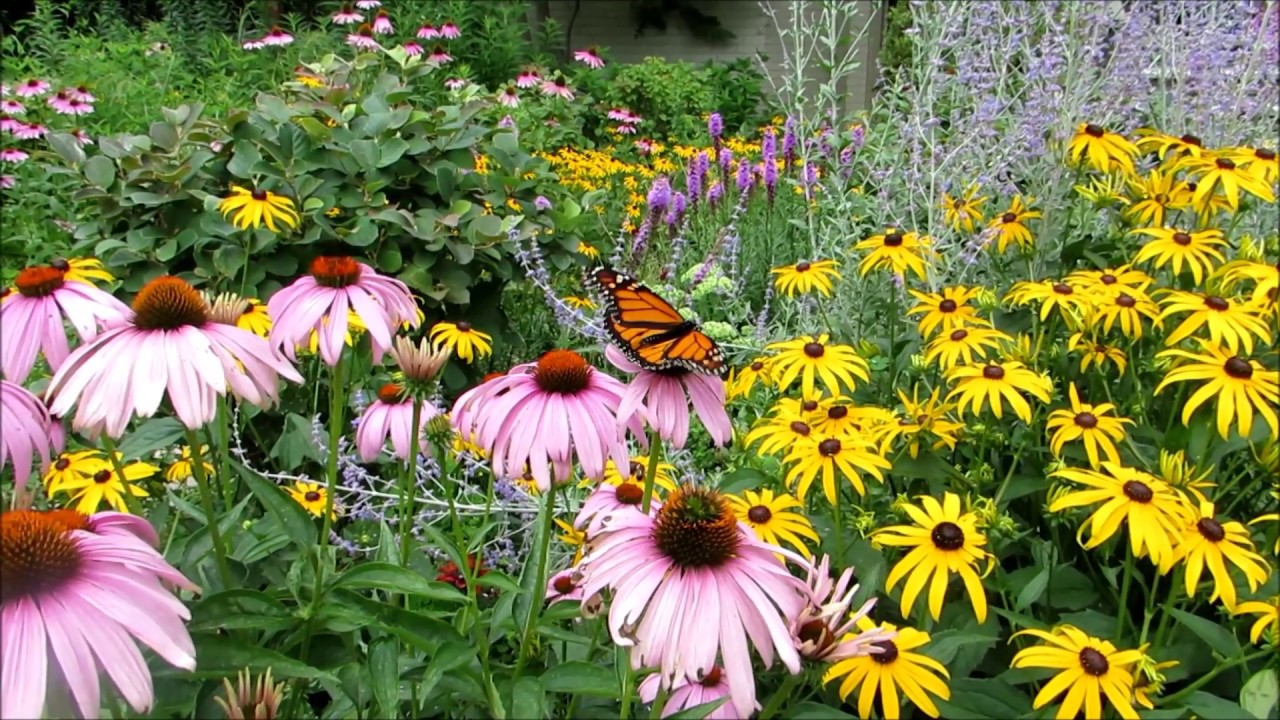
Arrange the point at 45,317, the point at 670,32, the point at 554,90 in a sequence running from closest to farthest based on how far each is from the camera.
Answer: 1. the point at 45,317
2. the point at 554,90
3. the point at 670,32

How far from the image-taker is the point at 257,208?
2.31m

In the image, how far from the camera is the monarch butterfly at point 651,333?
1.03 m

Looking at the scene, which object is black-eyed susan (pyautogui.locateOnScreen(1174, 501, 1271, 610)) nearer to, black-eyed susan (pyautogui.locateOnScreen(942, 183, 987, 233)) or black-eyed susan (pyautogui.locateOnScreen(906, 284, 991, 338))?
black-eyed susan (pyautogui.locateOnScreen(906, 284, 991, 338))

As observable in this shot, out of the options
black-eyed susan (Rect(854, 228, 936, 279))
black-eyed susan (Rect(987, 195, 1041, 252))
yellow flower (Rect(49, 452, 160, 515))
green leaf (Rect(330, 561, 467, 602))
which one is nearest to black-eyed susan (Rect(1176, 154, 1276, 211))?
black-eyed susan (Rect(987, 195, 1041, 252))

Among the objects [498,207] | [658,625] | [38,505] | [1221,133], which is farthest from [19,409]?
[1221,133]

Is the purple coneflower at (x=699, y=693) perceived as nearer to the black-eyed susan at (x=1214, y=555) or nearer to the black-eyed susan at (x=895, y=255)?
the black-eyed susan at (x=1214, y=555)

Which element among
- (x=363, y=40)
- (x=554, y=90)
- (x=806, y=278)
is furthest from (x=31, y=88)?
(x=806, y=278)

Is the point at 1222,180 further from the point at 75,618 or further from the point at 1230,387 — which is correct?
the point at 75,618

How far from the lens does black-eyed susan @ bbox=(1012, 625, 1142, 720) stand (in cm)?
103

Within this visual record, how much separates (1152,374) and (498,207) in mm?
1903

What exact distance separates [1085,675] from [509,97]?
4.71 metres

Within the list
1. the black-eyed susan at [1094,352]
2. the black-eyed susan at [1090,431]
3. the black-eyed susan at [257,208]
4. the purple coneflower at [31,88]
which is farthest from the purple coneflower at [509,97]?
the black-eyed susan at [1090,431]

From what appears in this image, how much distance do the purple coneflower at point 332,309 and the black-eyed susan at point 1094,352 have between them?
1.11m

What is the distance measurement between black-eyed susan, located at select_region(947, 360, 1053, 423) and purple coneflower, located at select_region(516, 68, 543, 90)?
183 inches
